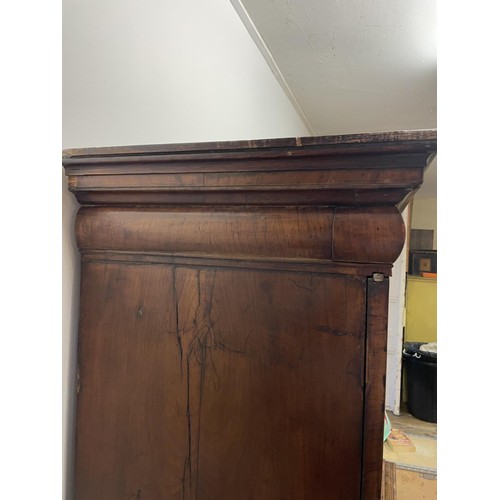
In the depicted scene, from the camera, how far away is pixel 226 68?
118cm

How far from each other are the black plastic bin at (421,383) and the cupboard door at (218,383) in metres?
3.16

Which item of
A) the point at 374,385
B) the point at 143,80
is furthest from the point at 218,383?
the point at 143,80

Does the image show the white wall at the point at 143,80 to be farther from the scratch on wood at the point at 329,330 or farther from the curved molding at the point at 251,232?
the scratch on wood at the point at 329,330

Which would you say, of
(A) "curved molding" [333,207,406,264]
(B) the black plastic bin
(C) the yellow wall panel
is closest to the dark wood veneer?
(A) "curved molding" [333,207,406,264]

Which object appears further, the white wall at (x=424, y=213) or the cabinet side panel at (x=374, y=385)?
the white wall at (x=424, y=213)

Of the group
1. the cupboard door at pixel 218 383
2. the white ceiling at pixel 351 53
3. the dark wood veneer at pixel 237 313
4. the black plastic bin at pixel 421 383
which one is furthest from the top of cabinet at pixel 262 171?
the black plastic bin at pixel 421 383

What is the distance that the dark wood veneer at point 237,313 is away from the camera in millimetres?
412

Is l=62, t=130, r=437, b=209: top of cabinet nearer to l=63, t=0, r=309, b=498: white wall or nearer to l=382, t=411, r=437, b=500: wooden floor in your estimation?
l=63, t=0, r=309, b=498: white wall

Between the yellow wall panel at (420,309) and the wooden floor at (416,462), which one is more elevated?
the yellow wall panel at (420,309)

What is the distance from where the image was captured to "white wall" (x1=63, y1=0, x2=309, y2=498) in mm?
565

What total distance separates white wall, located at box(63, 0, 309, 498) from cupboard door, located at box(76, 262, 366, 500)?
81 millimetres

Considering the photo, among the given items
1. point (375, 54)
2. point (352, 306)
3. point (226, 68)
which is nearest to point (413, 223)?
point (375, 54)
